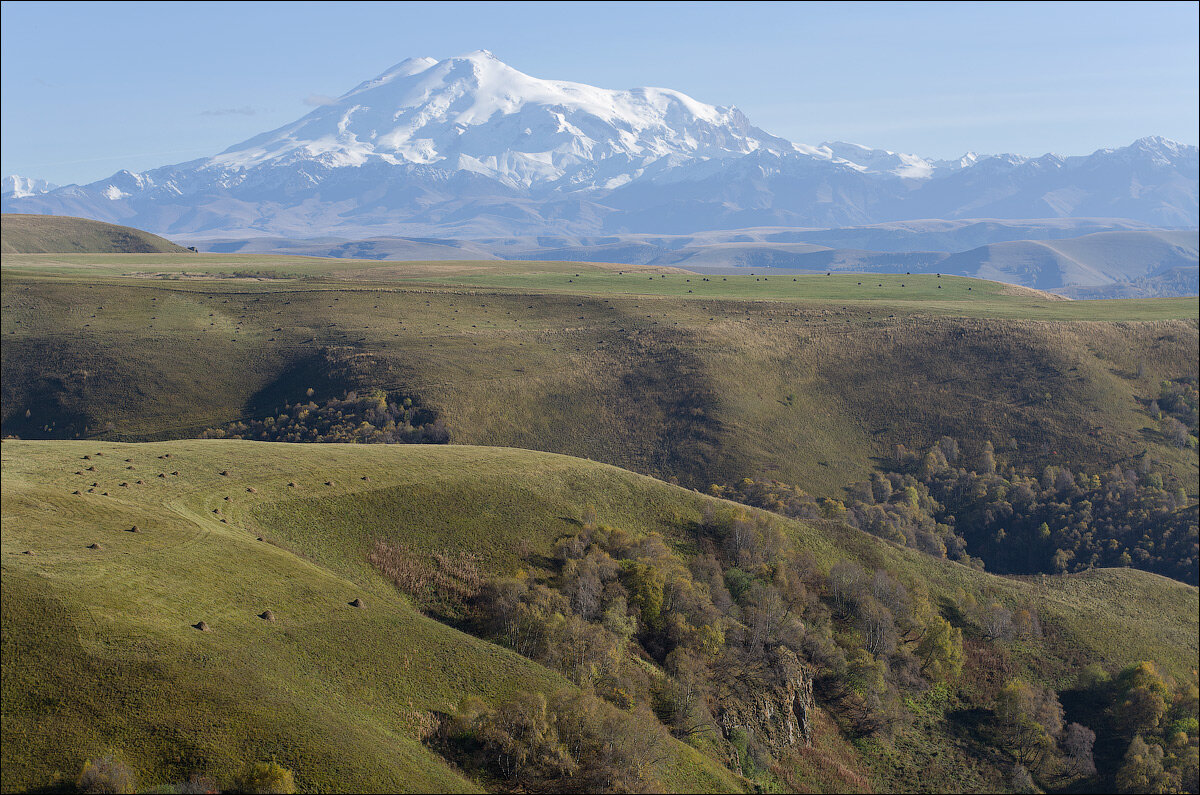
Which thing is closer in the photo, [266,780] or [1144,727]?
[266,780]

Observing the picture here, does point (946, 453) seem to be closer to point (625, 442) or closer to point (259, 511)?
point (625, 442)

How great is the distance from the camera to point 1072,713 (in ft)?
296

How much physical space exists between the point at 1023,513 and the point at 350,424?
465 feet

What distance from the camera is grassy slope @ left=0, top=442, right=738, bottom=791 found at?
124ft

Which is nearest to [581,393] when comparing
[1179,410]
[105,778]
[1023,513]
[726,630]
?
[1023,513]

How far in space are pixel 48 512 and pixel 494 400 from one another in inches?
4839

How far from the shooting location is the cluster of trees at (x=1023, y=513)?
14725 centimetres

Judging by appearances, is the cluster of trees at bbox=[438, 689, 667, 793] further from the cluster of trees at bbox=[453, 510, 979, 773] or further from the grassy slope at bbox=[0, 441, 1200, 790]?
the cluster of trees at bbox=[453, 510, 979, 773]

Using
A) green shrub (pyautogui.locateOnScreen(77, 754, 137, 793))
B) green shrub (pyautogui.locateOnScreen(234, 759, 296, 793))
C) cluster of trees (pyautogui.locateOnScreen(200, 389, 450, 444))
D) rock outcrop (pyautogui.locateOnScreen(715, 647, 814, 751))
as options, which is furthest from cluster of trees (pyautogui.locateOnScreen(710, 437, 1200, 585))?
green shrub (pyautogui.locateOnScreen(77, 754, 137, 793))

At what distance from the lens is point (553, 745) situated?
154 ft

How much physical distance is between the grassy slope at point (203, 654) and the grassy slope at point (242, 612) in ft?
0.34

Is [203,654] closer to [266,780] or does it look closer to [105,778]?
[105,778]

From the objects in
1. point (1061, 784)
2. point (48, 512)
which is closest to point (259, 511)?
point (48, 512)

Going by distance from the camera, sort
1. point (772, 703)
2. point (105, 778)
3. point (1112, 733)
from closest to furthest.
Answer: point (105, 778) < point (772, 703) < point (1112, 733)
